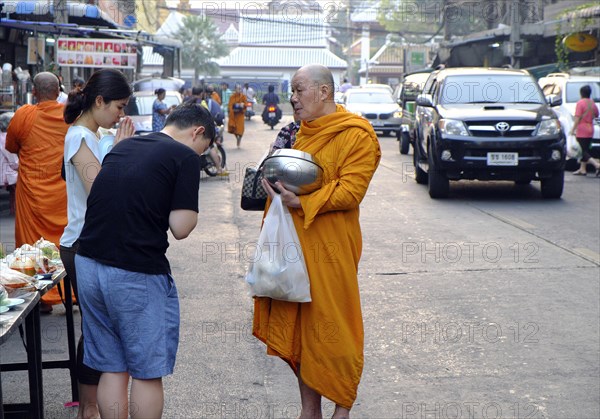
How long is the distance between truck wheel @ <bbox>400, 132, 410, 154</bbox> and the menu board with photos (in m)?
7.16

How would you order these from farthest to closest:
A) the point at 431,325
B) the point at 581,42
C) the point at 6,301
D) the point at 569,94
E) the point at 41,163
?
1. the point at 581,42
2. the point at 569,94
3. the point at 41,163
4. the point at 431,325
5. the point at 6,301

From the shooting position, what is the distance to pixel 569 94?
62.5 ft

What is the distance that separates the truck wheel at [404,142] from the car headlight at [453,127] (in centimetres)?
849

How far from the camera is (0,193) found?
1466 cm

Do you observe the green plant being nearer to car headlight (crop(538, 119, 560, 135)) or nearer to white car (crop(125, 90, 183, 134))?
white car (crop(125, 90, 183, 134))

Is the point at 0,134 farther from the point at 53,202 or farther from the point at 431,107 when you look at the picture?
the point at 431,107

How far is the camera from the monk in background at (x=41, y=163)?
22.9 ft

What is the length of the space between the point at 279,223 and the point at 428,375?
71.0 inches

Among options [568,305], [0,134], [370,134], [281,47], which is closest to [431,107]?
[0,134]

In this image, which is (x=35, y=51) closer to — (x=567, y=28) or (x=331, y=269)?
(x=331, y=269)

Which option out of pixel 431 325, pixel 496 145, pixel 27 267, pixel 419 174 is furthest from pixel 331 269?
pixel 419 174

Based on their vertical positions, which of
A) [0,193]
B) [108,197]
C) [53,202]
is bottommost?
[0,193]

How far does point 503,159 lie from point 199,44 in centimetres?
6206

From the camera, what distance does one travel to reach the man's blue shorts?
378cm
